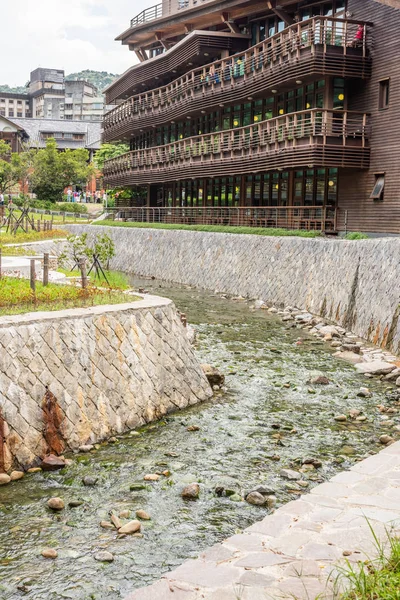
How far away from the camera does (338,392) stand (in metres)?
14.5

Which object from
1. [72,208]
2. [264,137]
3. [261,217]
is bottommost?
[261,217]

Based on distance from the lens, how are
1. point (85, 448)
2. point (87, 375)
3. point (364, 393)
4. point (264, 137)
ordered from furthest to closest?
1. point (264, 137)
2. point (364, 393)
3. point (87, 375)
4. point (85, 448)

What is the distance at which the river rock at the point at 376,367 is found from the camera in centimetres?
1580

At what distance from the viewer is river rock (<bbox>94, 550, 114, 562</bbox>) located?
296 inches

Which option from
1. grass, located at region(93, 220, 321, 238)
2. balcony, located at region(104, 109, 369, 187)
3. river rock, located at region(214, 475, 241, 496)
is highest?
balcony, located at region(104, 109, 369, 187)

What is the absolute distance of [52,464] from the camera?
9.95 m

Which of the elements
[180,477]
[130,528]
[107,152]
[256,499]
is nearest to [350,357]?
[180,477]

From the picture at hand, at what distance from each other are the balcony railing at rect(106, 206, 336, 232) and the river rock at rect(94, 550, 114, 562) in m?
22.9

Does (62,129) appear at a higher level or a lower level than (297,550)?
higher

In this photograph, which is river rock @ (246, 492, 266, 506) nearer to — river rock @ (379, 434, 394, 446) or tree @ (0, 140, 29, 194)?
river rock @ (379, 434, 394, 446)

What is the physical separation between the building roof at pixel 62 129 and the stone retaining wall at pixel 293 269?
50235mm

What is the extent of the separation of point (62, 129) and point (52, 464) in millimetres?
85357

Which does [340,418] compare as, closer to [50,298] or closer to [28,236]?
[50,298]

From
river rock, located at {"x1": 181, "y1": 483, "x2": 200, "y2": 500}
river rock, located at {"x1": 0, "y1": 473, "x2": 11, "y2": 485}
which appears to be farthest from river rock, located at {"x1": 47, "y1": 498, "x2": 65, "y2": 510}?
river rock, located at {"x1": 181, "y1": 483, "x2": 200, "y2": 500}
